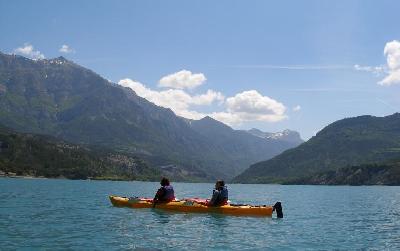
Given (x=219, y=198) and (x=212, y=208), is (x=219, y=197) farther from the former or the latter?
(x=212, y=208)

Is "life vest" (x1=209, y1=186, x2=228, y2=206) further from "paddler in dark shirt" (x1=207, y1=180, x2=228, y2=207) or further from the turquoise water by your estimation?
the turquoise water

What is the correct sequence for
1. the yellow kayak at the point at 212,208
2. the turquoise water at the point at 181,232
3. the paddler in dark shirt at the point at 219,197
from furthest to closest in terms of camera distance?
the paddler in dark shirt at the point at 219,197 → the yellow kayak at the point at 212,208 → the turquoise water at the point at 181,232

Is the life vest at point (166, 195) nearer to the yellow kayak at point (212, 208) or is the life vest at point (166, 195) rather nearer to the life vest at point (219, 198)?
the yellow kayak at point (212, 208)

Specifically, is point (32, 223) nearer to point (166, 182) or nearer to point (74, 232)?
point (74, 232)

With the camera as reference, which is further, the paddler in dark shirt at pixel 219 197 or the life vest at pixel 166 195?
the life vest at pixel 166 195

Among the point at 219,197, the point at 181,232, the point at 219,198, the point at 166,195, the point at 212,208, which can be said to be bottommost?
the point at 181,232

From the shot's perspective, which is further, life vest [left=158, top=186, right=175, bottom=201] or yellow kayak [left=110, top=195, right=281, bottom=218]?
life vest [left=158, top=186, right=175, bottom=201]

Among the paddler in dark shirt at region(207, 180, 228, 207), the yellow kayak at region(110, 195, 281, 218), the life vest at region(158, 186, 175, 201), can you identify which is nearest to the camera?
the yellow kayak at region(110, 195, 281, 218)

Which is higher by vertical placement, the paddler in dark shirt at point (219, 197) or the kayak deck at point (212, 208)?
the paddler in dark shirt at point (219, 197)

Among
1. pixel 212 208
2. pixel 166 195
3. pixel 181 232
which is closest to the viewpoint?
pixel 181 232

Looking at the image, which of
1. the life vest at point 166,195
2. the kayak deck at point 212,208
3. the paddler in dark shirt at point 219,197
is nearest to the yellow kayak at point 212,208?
the kayak deck at point 212,208

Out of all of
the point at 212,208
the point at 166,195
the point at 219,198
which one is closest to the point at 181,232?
the point at 212,208

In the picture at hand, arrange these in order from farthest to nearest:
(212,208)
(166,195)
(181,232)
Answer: (166,195) → (212,208) → (181,232)

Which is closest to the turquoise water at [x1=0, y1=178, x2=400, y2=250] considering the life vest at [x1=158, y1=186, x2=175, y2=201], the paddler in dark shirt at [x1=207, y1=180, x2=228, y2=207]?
the paddler in dark shirt at [x1=207, y1=180, x2=228, y2=207]
